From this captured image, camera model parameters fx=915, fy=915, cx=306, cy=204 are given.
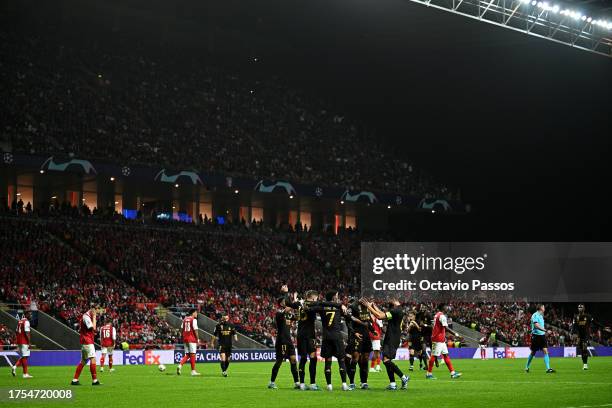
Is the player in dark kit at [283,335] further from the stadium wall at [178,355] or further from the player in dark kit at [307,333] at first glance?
the stadium wall at [178,355]

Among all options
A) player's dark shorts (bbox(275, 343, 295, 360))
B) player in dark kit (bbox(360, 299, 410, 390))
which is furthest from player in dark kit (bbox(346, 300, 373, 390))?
player's dark shorts (bbox(275, 343, 295, 360))

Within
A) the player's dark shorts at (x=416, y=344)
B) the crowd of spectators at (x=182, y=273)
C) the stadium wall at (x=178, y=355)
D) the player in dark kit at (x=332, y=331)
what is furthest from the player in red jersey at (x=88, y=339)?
the crowd of spectators at (x=182, y=273)

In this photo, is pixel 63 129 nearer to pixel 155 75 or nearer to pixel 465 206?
pixel 155 75

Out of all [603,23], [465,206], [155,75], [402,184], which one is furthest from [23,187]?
[603,23]

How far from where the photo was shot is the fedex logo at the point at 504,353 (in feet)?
176

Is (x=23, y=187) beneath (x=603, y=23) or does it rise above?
beneath

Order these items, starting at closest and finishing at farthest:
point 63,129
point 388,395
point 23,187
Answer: point 388,395 < point 63,129 < point 23,187

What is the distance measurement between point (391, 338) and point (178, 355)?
24103 mm

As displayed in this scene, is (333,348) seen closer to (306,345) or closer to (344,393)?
(306,345)

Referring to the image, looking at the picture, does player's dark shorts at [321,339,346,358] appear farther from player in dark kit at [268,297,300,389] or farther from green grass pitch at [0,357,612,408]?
player in dark kit at [268,297,300,389]

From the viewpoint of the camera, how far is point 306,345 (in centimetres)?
2173

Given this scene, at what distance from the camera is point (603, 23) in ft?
147

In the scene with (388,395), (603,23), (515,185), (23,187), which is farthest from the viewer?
(515,185)

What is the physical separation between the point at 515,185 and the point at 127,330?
33.6m
